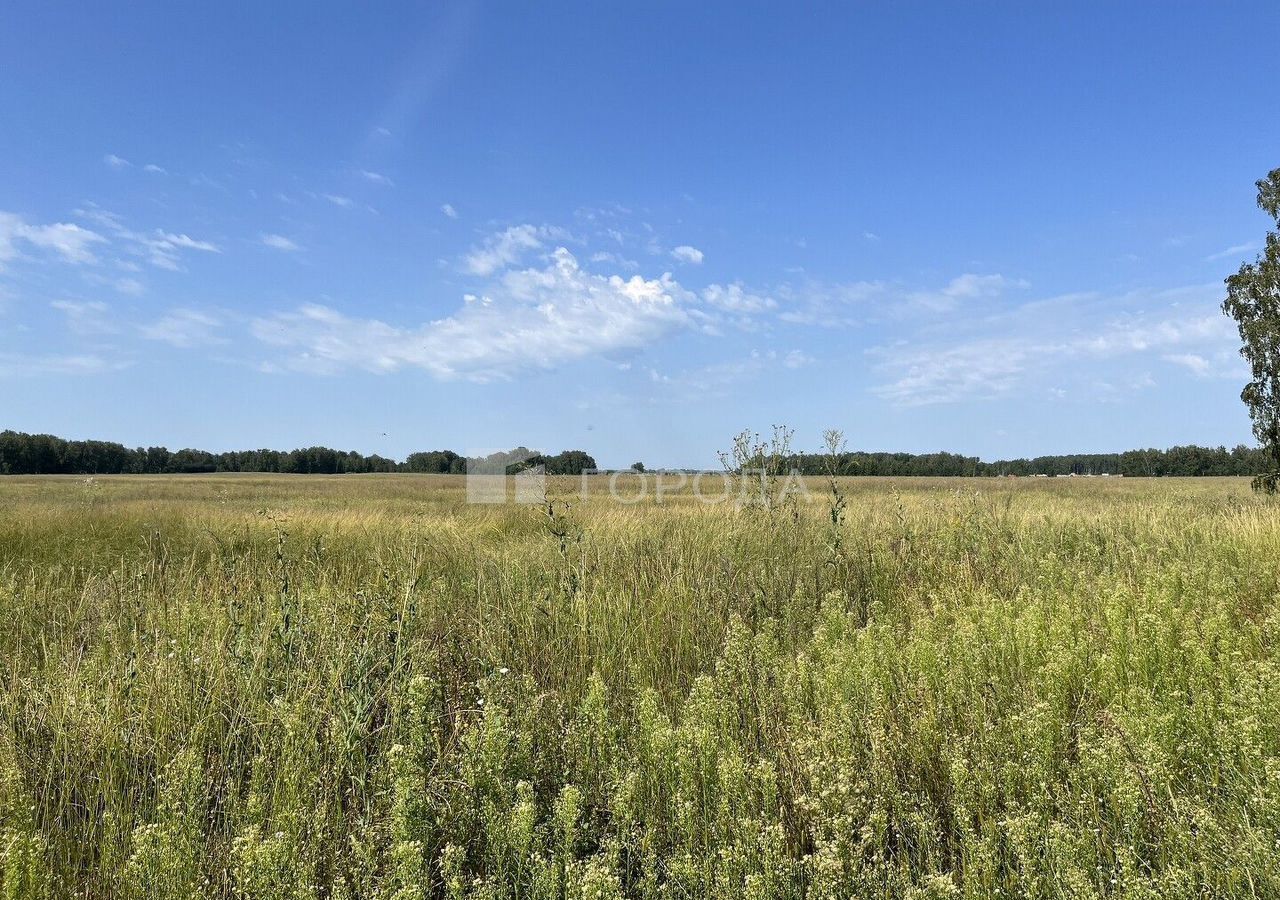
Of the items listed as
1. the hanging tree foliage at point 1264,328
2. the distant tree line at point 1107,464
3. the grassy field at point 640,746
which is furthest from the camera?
the distant tree line at point 1107,464

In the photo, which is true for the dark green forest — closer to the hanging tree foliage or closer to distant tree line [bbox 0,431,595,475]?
Answer: distant tree line [bbox 0,431,595,475]

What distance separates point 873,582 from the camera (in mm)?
6473

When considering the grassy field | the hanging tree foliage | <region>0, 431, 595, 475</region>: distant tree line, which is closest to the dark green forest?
<region>0, 431, 595, 475</region>: distant tree line

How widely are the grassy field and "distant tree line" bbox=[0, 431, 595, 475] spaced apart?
9264 cm

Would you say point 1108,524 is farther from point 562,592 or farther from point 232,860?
point 232,860

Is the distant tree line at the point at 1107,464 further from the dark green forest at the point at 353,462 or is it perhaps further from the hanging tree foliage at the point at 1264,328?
the hanging tree foliage at the point at 1264,328

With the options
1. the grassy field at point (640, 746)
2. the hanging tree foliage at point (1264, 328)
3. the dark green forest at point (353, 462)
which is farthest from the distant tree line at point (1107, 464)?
the grassy field at point (640, 746)

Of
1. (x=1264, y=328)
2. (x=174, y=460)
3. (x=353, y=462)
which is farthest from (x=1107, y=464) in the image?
(x=174, y=460)

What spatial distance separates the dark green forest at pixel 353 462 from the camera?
8744cm

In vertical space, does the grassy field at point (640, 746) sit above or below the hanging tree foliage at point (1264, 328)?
below

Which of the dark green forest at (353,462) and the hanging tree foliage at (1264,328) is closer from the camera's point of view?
the hanging tree foliage at (1264,328)

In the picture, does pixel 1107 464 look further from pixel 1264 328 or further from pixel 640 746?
pixel 640 746

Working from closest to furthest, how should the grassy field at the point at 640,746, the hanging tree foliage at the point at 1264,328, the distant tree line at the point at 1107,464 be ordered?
the grassy field at the point at 640,746
the hanging tree foliage at the point at 1264,328
the distant tree line at the point at 1107,464

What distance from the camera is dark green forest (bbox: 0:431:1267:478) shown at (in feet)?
287
